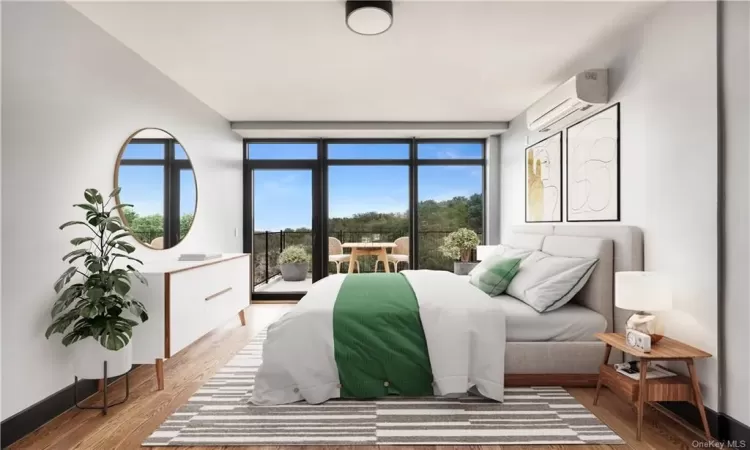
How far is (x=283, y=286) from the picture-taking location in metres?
5.76

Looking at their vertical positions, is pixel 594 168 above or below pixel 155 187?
above

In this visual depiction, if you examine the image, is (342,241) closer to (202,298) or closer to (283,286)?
(283,286)

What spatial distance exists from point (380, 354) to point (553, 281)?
50.7 inches

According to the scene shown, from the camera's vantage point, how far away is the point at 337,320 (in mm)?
2443

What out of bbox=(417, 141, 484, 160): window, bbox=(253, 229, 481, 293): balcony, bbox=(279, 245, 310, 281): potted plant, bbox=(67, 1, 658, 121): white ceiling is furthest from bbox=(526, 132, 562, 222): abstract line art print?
bbox=(279, 245, 310, 281): potted plant

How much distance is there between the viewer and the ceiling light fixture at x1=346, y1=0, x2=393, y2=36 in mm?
2299

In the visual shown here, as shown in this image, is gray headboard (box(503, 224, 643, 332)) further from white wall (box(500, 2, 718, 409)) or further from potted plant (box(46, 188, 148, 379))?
potted plant (box(46, 188, 148, 379))

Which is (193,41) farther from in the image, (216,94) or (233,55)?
(216,94)

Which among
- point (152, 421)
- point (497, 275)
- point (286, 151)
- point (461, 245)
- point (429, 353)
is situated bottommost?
point (152, 421)

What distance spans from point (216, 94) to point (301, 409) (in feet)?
10.4

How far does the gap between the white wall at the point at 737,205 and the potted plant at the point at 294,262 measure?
4.63m

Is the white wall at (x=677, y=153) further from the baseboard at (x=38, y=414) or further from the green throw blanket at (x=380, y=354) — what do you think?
the baseboard at (x=38, y=414)

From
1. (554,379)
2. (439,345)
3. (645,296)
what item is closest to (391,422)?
(439,345)

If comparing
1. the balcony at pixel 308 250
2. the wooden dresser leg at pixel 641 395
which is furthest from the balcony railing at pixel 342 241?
the wooden dresser leg at pixel 641 395
